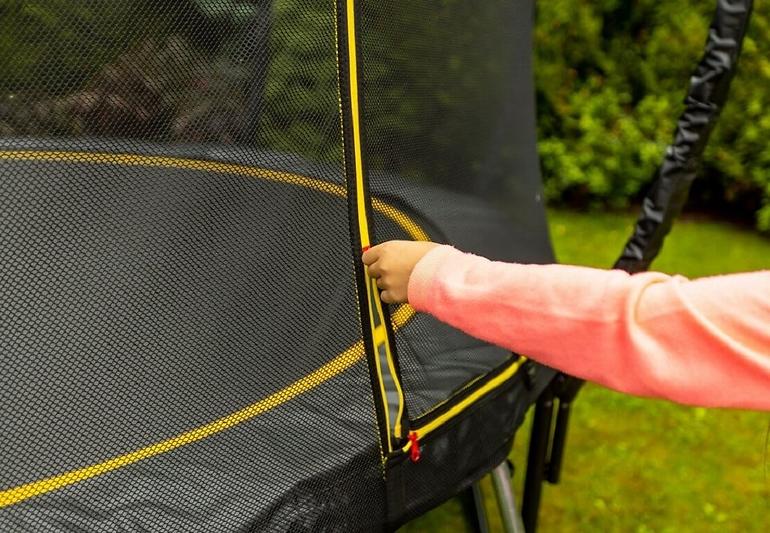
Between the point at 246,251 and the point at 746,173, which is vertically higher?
the point at 246,251

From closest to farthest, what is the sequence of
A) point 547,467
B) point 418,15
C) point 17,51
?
1. point 17,51
2. point 418,15
3. point 547,467

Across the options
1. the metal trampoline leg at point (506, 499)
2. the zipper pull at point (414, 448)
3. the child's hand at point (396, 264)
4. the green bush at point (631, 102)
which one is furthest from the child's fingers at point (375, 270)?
the green bush at point (631, 102)

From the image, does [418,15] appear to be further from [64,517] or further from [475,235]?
[64,517]

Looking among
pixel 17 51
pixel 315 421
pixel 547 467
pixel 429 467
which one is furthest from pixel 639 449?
pixel 17 51

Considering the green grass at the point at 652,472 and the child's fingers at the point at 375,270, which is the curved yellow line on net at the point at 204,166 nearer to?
the child's fingers at the point at 375,270

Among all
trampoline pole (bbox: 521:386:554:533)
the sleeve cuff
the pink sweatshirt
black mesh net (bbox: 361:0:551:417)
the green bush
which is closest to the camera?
the pink sweatshirt

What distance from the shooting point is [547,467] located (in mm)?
1658

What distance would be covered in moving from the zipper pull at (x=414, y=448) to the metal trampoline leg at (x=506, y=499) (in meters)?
0.31

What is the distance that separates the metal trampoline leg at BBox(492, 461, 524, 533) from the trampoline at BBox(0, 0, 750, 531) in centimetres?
20

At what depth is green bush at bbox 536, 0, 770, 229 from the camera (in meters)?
3.27

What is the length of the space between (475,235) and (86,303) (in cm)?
70

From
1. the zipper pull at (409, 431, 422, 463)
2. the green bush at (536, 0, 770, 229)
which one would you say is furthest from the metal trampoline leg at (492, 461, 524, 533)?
the green bush at (536, 0, 770, 229)

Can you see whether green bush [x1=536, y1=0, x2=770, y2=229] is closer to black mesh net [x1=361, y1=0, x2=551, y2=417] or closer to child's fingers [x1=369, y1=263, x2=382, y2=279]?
black mesh net [x1=361, y1=0, x2=551, y2=417]

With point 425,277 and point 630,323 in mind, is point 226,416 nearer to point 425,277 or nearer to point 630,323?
point 425,277
